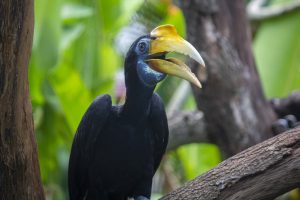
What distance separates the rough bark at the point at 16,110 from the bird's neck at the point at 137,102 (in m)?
0.39

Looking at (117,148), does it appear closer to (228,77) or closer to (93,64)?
(228,77)

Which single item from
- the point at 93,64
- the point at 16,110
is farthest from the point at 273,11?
the point at 16,110

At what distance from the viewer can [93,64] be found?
15.1ft

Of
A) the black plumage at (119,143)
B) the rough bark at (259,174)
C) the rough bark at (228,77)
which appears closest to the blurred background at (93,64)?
the rough bark at (228,77)

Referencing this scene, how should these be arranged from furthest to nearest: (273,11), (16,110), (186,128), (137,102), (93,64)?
(93,64)
(273,11)
(186,128)
(137,102)
(16,110)

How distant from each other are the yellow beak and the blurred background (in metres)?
1.47

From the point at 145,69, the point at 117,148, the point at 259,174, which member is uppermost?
the point at 145,69

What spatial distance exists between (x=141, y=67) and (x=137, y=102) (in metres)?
0.13

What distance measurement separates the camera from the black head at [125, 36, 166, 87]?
2.25 meters

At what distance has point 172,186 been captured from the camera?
4.64 m

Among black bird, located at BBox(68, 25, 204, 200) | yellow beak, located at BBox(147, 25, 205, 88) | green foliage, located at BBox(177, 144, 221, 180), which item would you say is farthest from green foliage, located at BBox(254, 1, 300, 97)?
yellow beak, located at BBox(147, 25, 205, 88)

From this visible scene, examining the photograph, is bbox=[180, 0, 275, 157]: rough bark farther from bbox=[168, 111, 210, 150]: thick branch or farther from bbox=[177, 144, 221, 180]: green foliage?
bbox=[177, 144, 221, 180]: green foliage

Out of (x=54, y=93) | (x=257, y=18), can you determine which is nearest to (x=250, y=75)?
(x=257, y=18)

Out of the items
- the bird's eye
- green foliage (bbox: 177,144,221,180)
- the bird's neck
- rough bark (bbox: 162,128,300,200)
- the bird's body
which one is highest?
the bird's eye
